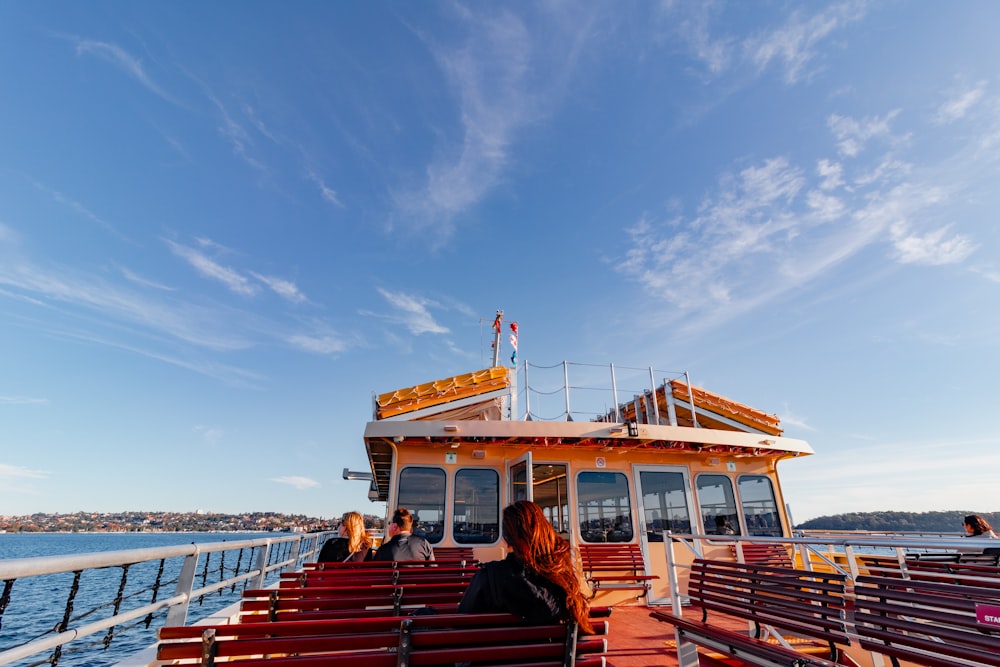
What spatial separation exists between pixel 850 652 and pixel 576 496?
14.7 ft

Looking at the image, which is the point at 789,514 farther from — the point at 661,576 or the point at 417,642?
the point at 417,642

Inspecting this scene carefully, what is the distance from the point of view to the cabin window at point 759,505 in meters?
9.23

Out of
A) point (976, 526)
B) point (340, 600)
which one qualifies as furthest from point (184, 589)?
point (976, 526)

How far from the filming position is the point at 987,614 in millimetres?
2576

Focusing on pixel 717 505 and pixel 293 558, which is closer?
pixel 293 558

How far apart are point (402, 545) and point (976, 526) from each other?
23.6ft

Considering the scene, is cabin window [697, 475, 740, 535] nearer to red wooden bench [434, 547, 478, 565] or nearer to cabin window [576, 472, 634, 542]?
cabin window [576, 472, 634, 542]

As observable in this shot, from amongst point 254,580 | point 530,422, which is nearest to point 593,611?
point 254,580

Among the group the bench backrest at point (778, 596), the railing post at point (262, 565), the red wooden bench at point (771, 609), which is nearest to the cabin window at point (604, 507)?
the bench backrest at point (778, 596)

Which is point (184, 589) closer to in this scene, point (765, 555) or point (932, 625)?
point (932, 625)

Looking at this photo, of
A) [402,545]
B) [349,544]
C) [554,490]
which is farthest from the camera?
[554,490]

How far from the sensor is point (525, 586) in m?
2.39

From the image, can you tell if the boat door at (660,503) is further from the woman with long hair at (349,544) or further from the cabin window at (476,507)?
the woman with long hair at (349,544)

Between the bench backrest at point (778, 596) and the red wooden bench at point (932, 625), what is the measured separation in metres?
0.17
